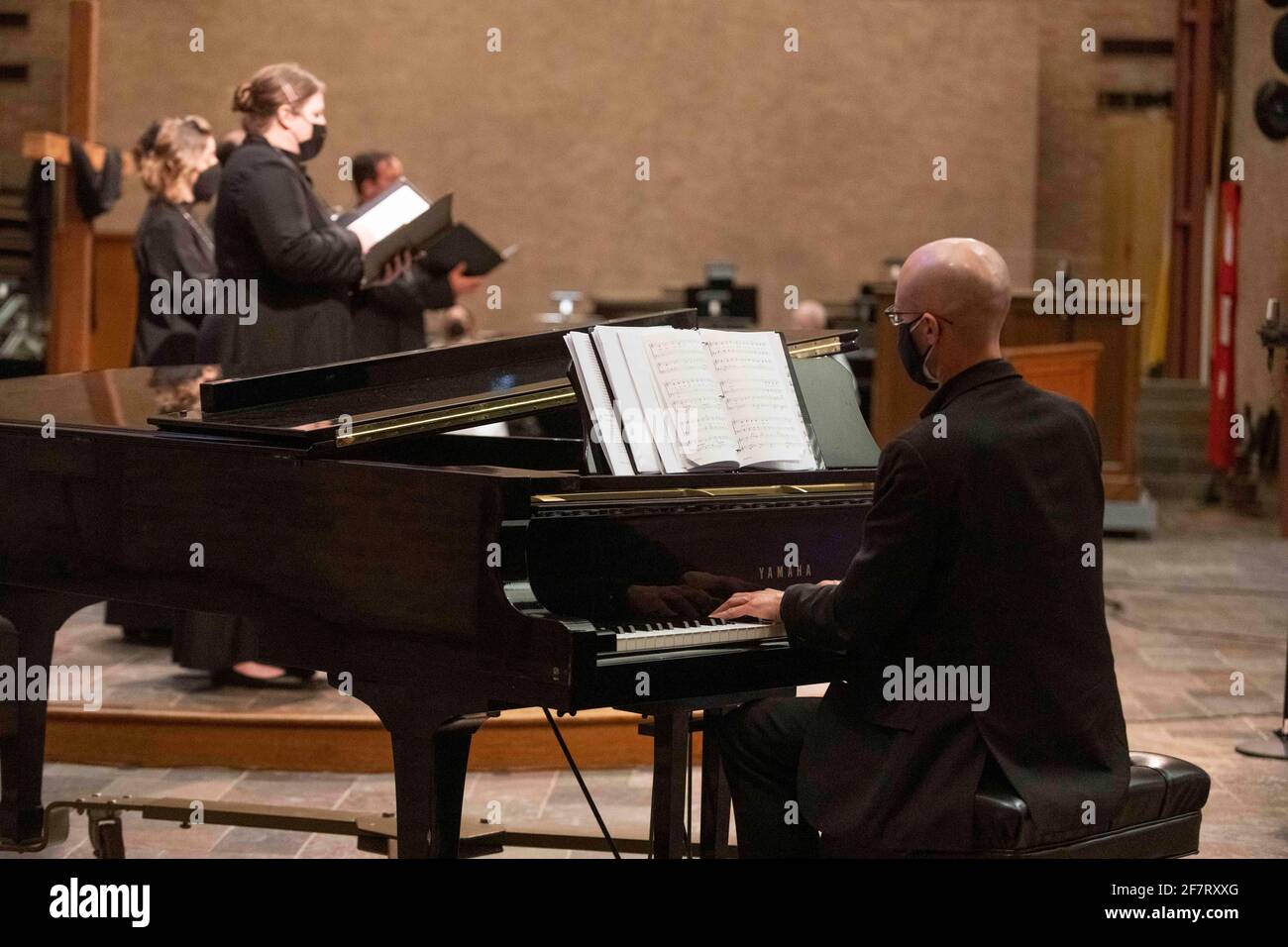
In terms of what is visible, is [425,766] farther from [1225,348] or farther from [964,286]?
[1225,348]

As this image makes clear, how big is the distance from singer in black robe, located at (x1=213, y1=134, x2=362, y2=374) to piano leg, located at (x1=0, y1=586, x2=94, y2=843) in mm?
798

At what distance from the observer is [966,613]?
2334 mm

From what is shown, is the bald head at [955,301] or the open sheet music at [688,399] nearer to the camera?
the bald head at [955,301]

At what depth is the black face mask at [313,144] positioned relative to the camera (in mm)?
4340

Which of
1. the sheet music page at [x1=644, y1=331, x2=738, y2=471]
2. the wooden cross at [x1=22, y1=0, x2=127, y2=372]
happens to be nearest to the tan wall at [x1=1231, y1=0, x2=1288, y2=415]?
the wooden cross at [x1=22, y1=0, x2=127, y2=372]

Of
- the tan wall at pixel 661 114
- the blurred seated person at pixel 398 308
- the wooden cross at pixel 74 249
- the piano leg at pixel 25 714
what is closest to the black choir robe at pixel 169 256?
A: the blurred seated person at pixel 398 308

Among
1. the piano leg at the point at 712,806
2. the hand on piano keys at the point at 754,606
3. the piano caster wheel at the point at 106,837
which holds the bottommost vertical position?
the piano caster wheel at the point at 106,837

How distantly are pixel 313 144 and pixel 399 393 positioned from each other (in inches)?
62.4

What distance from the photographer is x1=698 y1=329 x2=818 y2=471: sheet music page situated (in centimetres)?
281

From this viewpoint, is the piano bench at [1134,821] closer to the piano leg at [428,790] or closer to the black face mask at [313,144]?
the piano leg at [428,790]

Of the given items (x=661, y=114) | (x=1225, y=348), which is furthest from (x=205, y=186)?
(x=661, y=114)

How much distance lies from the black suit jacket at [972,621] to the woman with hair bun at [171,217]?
10.9ft
